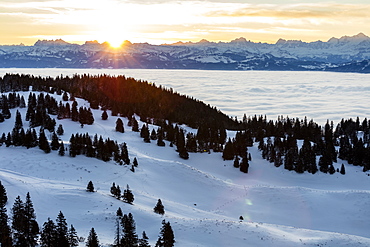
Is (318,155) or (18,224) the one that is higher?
(18,224)

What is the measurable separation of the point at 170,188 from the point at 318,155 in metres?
60.7

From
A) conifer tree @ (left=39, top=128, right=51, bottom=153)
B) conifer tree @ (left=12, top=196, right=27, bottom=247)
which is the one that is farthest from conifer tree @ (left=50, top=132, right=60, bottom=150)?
conifer tree @ (left=12, top=196, right=27, bottom=247)

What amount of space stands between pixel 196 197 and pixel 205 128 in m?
55.2

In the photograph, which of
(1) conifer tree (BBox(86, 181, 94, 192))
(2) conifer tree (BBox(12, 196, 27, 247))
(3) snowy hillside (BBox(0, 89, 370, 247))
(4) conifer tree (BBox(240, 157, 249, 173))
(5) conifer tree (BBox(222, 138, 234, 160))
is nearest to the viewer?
(2) conifer tree (BBox(12, 196, 27, 247))

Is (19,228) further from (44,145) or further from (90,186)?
(44,145)

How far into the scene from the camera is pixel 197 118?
15075 cm

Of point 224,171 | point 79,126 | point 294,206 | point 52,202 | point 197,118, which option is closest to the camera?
point 52,202

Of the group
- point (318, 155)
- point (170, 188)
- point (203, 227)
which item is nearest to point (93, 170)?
point (170, 188)

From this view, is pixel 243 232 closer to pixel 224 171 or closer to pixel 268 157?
pixel 224 171

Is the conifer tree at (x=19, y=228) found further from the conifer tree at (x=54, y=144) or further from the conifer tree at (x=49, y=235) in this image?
the conifer tree at (x=54, y=144)

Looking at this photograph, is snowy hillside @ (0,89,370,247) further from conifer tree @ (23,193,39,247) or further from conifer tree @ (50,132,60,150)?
conifer tree @ (23,193,39,247)

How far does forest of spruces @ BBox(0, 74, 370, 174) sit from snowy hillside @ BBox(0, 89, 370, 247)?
4012 mm

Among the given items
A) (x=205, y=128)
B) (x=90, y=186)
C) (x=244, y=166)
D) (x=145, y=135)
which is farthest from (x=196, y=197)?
(x=205, y=128)

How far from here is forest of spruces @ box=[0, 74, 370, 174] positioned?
320 feet
